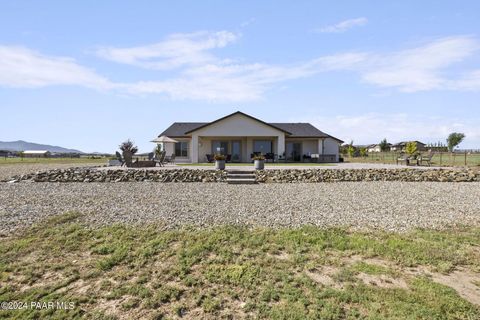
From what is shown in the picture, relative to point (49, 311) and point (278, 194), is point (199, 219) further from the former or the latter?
point (278, 194)

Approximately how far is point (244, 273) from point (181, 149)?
25758 millimetres

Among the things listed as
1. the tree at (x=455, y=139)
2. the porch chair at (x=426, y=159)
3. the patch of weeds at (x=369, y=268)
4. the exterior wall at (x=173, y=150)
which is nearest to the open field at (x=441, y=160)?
the porch chair at (x=426, y=159)

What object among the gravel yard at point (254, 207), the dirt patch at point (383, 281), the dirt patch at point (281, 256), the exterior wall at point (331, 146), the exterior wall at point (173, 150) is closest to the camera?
the dirt patch at point (383, 281)

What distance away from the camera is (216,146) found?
27.5 m

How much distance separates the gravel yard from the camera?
643cm

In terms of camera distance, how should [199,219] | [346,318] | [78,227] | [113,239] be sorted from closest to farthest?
1. [346,318]
2. [113,239]
3. [78,227]
4. [199,219]

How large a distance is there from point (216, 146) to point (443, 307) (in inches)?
982

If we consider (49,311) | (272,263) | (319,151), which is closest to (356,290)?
(272,263)

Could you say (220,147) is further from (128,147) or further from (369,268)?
(369,268)

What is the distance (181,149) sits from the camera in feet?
94.6

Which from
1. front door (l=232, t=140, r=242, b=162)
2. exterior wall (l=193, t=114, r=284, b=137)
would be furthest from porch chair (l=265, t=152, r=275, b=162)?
front door (l=232, t=140, r=242, b=162)

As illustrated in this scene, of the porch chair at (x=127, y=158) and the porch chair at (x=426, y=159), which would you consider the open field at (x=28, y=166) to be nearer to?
the porch chair at (x=127, y=158)

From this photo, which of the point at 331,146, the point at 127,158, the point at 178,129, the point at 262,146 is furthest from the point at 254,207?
the point at 331,146

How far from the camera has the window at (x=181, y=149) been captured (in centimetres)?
2872
